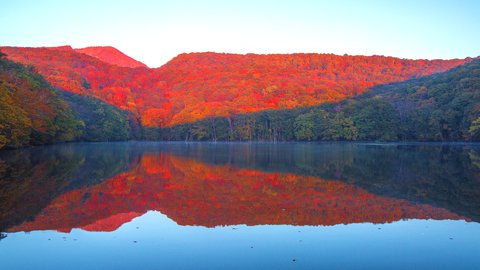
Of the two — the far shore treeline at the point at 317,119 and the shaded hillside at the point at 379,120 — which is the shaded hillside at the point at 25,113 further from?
the shaded hillside at the point at 379,120

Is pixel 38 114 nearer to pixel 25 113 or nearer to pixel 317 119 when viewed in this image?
pixel 25 113

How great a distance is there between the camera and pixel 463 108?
68312 mm

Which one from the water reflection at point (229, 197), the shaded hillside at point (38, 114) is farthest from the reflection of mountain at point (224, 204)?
the shaded hillside at point (38, 114)

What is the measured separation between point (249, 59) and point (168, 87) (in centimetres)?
3900

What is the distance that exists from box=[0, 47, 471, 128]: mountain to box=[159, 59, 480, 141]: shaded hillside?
5.52 meters

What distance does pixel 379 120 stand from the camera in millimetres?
81875

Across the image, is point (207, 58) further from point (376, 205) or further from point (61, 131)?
point (376, 205)

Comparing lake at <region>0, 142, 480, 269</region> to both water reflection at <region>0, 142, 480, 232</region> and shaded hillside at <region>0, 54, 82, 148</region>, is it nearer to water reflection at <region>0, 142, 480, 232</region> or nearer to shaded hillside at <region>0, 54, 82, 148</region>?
water reflection at <region>0, 142, 480, 232</region>

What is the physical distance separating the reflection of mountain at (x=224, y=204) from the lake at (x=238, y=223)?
0.10ft

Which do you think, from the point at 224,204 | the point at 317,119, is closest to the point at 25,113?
the point at 224,204

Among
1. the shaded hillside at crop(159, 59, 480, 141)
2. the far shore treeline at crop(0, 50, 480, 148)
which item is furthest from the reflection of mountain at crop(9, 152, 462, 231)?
the shaded hillside at crop(159, 59, 480, 141)

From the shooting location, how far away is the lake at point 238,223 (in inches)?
281

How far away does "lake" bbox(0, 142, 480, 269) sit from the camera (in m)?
7.12

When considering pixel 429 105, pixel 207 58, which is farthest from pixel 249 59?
pixel 429 105
